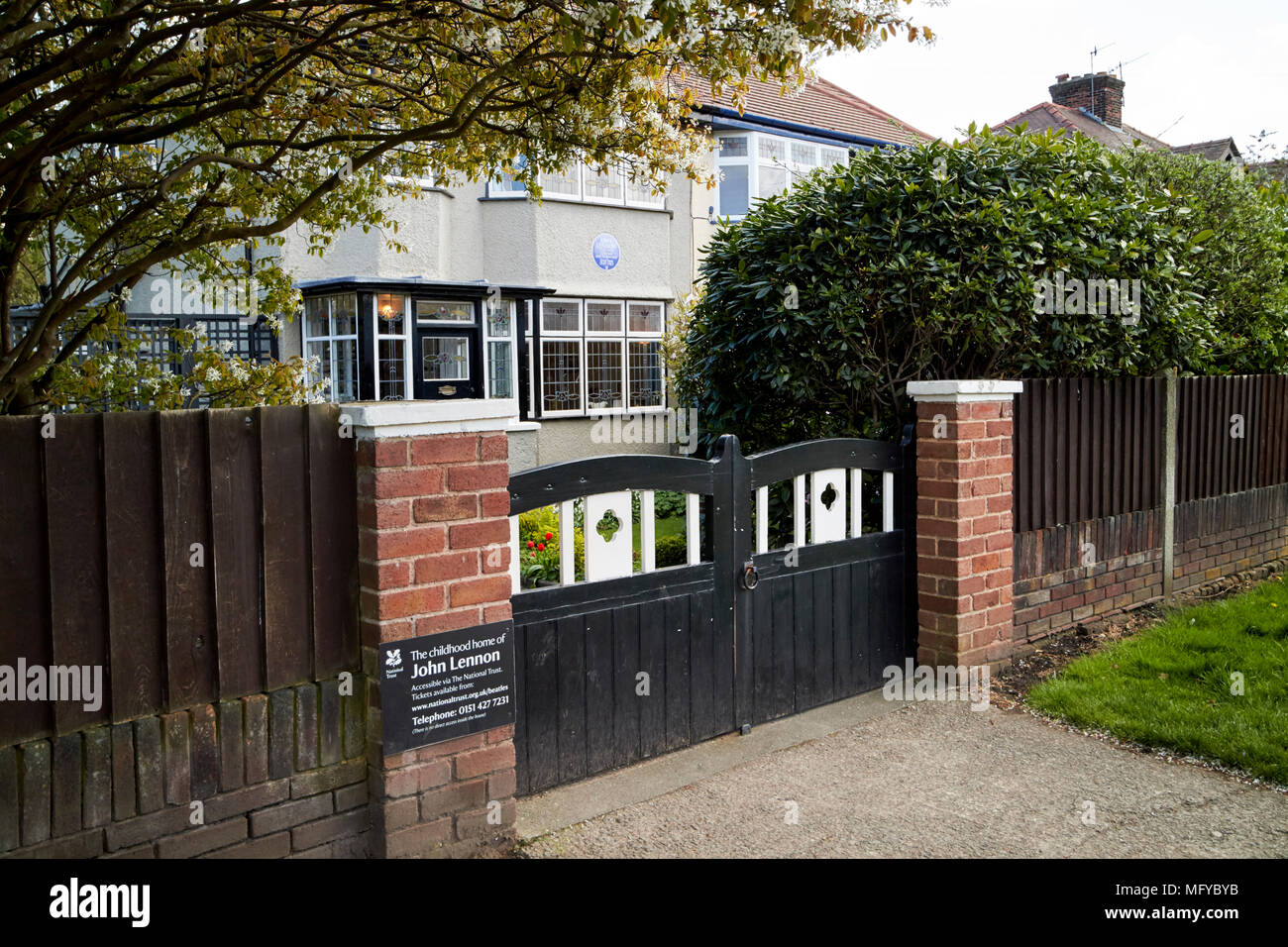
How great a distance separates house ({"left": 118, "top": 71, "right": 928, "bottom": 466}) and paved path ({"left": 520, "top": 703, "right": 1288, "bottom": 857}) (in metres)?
11.1

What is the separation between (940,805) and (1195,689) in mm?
2286

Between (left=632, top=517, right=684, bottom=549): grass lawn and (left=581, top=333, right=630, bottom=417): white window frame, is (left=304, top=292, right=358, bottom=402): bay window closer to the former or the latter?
(left=581, top=333, right=630, bottom=417): white window frame

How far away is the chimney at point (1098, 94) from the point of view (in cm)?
3100

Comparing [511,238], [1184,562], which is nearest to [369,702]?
[1184,562]

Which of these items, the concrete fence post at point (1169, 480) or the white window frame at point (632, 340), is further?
the white window frame at point (632, 340)

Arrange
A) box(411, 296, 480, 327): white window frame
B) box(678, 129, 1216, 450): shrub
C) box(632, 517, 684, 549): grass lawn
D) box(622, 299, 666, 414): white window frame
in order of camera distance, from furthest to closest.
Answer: box(622, 299, 666, 414): white window frame → box(411, 296, 480, 327): white window frame → box(632, 517, 684, 549): grass lawn → box(678, 129, 1216, 450): shrub

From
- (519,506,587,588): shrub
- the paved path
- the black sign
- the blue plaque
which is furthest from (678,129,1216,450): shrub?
the blue plaque

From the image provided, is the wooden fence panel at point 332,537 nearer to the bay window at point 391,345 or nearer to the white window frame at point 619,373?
the bay window at point 391,345

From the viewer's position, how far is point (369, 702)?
371 cm

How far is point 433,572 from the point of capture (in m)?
3.78

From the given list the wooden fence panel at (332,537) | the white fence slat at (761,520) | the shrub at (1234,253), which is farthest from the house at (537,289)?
the wooden fence panel at (332,537)

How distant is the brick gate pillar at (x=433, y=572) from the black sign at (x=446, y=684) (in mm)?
39

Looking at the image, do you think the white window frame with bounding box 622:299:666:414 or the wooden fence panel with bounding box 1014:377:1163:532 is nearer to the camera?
the wooden fence panel with bounding box 1014:377:1163:532

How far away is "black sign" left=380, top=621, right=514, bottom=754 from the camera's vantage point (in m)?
3.66
